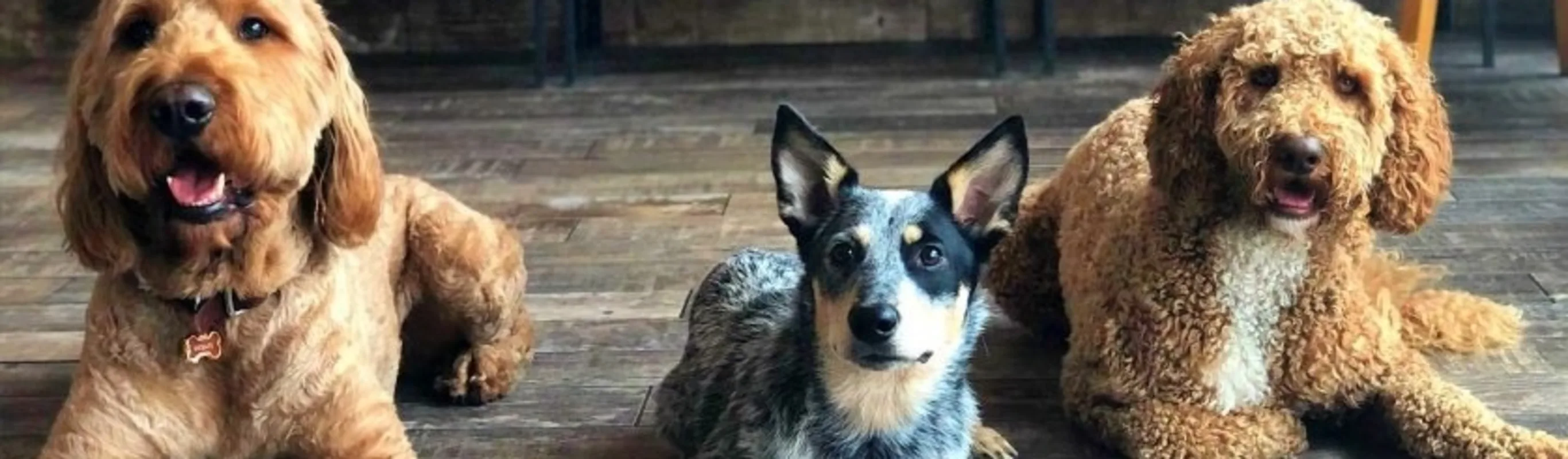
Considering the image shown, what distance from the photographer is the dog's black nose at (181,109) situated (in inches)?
78.2

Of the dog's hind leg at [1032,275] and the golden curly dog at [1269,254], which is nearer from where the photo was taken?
the golden curly dog at [1269,254]

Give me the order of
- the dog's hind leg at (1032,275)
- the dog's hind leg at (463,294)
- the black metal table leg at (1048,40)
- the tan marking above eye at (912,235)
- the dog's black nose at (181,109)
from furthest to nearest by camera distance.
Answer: the black metal table leg at (1048,40)
the dog's hind leg at (1032,275)
the dog's hind leg at (463,294)
the tan marking above eye at (912,235)
the dog's black nose at (181,109)

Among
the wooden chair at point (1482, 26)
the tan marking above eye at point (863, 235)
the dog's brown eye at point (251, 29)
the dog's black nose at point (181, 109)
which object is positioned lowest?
the wooden chair at point (1482, 26)

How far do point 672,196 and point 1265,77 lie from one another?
86.4 inches

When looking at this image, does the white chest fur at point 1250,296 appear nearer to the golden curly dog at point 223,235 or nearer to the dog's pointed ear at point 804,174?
the dog's pointed ear at point 804,174

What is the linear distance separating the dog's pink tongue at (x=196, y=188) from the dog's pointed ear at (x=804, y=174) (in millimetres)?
713

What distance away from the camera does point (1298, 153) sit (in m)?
2.39

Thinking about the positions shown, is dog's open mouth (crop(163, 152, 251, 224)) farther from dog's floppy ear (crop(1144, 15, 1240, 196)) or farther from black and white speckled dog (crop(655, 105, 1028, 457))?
dog's floppy ear (crop(1144, 15, 1240, 196))

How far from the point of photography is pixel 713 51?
673 centimetres

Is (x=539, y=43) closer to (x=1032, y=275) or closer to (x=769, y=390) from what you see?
(x=1032, y=275)

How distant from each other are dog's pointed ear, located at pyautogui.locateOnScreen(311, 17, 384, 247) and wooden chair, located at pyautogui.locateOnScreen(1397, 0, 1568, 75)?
9.77 feet

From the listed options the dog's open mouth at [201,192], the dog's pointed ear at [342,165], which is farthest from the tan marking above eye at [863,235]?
the dog's open mouth at [201,192]

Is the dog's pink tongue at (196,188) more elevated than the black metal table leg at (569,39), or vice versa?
the dog's pink tongue at (196,188)

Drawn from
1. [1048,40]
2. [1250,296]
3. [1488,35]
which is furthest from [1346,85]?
[1488,35]
